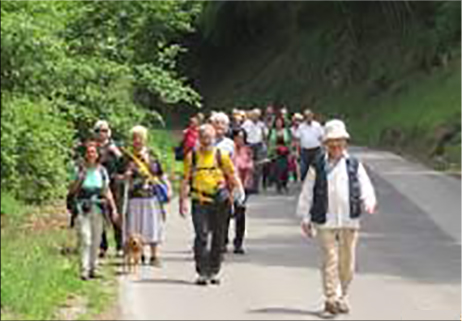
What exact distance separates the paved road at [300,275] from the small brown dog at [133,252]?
5.5 inches

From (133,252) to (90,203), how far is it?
1094mm

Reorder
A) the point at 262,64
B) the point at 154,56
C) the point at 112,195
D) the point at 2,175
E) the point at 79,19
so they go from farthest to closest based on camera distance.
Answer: the point at 262,64 → the point at 154,56 → the point at 79,19 → the point at 112,195 → the point at 2,175

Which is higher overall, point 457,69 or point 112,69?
point 457,69

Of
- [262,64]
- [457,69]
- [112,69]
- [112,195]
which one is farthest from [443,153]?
[262,64]

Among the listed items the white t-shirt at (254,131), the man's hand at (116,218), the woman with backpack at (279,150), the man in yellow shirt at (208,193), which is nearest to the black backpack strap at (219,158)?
the man in yellow shirt at (208,193)

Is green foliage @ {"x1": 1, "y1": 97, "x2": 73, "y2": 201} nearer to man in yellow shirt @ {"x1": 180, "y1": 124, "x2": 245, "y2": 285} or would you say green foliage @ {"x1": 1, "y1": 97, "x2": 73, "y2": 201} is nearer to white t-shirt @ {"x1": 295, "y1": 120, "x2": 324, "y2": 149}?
man in yellow shirt @ {"x1": 180, "y1": 124, "x2": 245, "y2": 285}

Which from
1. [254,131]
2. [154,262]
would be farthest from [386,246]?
[254,131]

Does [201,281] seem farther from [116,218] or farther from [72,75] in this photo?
[72,75]

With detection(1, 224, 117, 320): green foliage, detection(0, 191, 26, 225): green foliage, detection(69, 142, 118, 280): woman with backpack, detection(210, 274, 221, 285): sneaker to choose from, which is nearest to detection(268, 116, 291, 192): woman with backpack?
detection(1, 224, 117, 320): green foliage

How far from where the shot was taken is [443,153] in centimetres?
3403

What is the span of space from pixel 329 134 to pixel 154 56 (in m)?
12.2

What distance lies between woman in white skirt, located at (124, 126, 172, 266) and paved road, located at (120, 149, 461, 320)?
52 centimetres

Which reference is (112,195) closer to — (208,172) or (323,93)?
(208,172)

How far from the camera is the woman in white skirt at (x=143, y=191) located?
1361 centimetres
